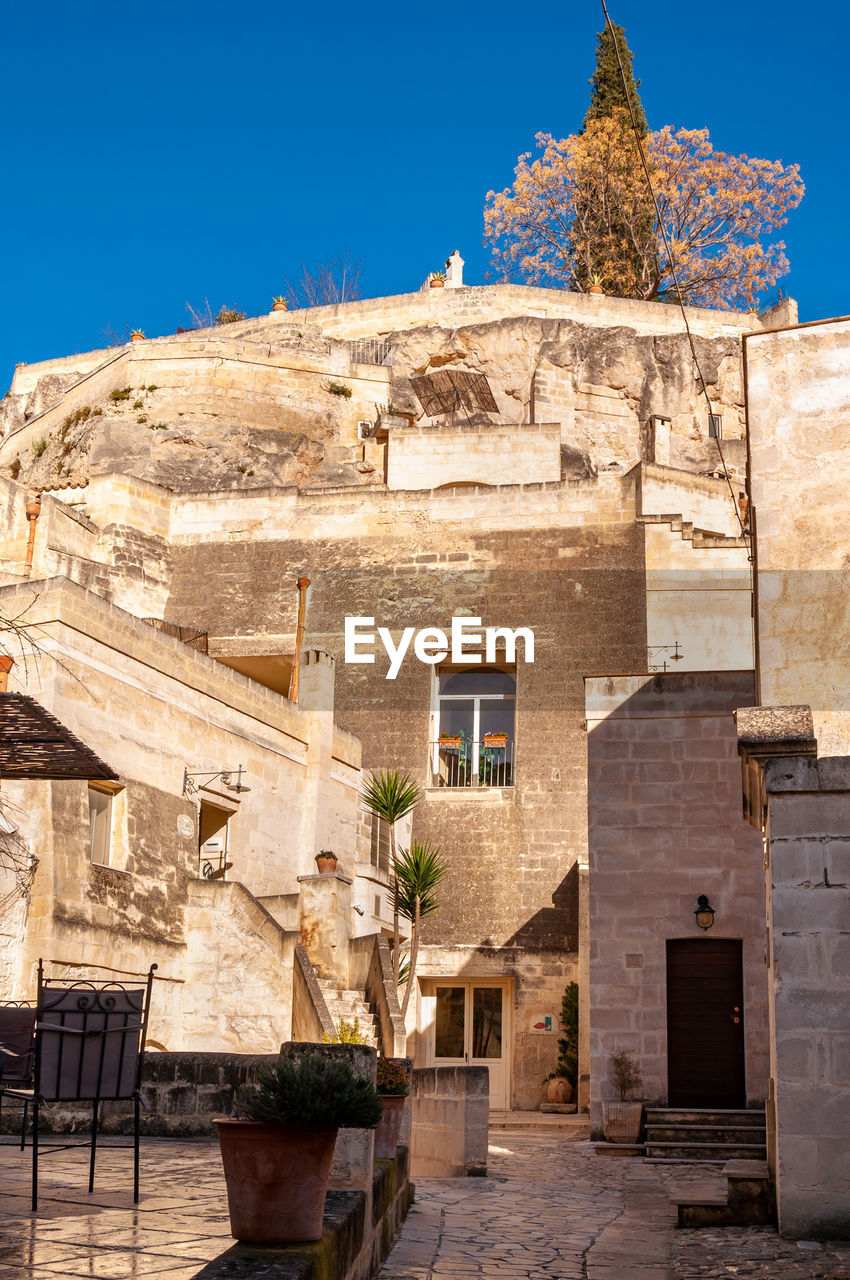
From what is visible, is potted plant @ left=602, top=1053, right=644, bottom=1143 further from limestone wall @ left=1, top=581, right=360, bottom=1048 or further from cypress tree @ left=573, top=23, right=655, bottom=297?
cypress tree @ left=573, top=23, right=655, bottom=297

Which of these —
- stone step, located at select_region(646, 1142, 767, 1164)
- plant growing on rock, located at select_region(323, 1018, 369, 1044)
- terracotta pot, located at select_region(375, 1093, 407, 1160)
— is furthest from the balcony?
terracotta pot, located at select_region(375, 1093, 407, 1160)

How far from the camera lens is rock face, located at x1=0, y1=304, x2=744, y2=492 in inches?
1128

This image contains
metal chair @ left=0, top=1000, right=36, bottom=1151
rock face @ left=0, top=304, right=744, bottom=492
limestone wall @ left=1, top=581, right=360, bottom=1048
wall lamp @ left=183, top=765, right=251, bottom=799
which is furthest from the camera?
rock face @ left=0, top=304, right=744, bottom=492

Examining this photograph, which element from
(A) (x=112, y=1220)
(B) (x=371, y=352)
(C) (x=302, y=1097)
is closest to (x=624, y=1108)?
(A) (x=112, y=1220)

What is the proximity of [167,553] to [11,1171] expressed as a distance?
63.6 ft

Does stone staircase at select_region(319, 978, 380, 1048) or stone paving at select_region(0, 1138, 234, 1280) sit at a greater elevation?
stone staircase at select_region(319, 978, 380, 1048)

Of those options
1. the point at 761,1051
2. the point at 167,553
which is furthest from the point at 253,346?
the point at 761,1051

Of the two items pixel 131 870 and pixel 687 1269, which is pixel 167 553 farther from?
pixel 687 1269

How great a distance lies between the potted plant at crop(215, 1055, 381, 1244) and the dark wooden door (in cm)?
957

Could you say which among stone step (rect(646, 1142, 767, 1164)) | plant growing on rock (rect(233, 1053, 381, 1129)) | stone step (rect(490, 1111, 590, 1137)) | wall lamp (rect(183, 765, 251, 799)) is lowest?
stone step (rect(490, 1111, 590, 1137))

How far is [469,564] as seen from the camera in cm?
2388

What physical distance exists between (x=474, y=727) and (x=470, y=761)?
1.95 ft

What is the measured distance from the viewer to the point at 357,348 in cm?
3347

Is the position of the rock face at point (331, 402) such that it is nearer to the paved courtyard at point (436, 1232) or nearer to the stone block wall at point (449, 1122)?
the stone block wall at point (449, 1122)
